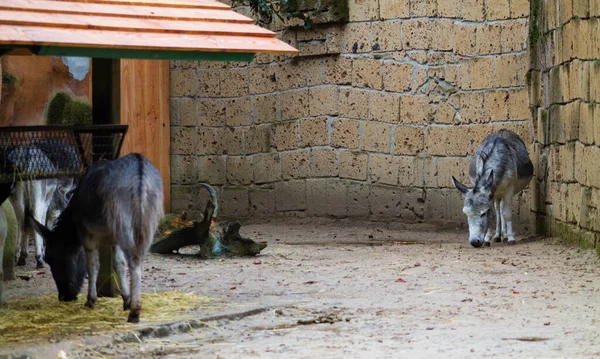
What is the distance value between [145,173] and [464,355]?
2520 mm

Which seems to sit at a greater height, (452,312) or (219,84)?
(219,84)

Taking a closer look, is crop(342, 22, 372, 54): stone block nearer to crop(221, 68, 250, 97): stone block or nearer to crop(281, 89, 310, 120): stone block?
crop(281, 89, 310, 120): stone block

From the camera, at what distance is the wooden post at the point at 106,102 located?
8.10 m

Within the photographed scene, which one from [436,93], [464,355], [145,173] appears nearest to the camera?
[464,355]

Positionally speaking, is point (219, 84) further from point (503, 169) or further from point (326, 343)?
point (326, 343)

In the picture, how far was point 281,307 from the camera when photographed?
305 inches

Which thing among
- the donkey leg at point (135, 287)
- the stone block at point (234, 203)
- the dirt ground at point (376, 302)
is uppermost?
the stone block at point (234, 203)

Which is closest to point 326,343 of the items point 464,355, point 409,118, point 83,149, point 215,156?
point 464,355

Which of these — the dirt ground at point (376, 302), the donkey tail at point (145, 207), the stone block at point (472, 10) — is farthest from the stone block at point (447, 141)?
the donkey tail at point (145, 207)

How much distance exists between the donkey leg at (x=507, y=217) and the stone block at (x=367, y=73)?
7.91 feet

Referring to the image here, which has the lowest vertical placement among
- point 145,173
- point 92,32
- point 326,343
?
→ point 326,343

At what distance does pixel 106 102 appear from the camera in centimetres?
812

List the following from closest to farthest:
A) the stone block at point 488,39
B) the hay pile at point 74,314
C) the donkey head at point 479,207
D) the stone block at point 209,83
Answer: the hay pile at point 74,314 → the donkey head at point 479,207 → the stone block at point 488,39 → the stone block at point 209,83

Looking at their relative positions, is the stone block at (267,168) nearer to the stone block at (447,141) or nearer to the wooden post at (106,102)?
the stone block at (447,141)
